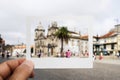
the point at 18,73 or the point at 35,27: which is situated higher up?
the point at 35,27

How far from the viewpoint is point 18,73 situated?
50.7 inches

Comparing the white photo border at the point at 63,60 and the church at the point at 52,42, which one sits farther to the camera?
the church at the point at 52,42

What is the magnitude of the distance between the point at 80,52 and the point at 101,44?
12810 cm

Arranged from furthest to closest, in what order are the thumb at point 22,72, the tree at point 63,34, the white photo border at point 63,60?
the tree at point 63,34 < the white photo border at point 63,60 < the thumb at point 22,72

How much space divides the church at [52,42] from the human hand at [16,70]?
21.8 metres

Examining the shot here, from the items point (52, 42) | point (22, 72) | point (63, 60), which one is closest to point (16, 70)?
point (22, 72)

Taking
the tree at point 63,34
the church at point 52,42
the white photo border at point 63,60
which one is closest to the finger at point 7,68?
the white photo border at point 63,60

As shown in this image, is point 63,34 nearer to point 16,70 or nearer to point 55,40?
point 55,40

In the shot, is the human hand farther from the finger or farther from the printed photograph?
the printed photograph

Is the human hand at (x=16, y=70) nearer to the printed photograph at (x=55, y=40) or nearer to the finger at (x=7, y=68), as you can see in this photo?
the finger at (x=7, y=68)

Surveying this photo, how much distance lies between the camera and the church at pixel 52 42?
78.4 ft

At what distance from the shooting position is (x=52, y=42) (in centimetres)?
2684

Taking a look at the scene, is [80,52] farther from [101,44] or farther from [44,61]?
[101,44]

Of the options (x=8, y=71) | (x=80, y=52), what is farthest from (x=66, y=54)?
(x=8, y=71)
